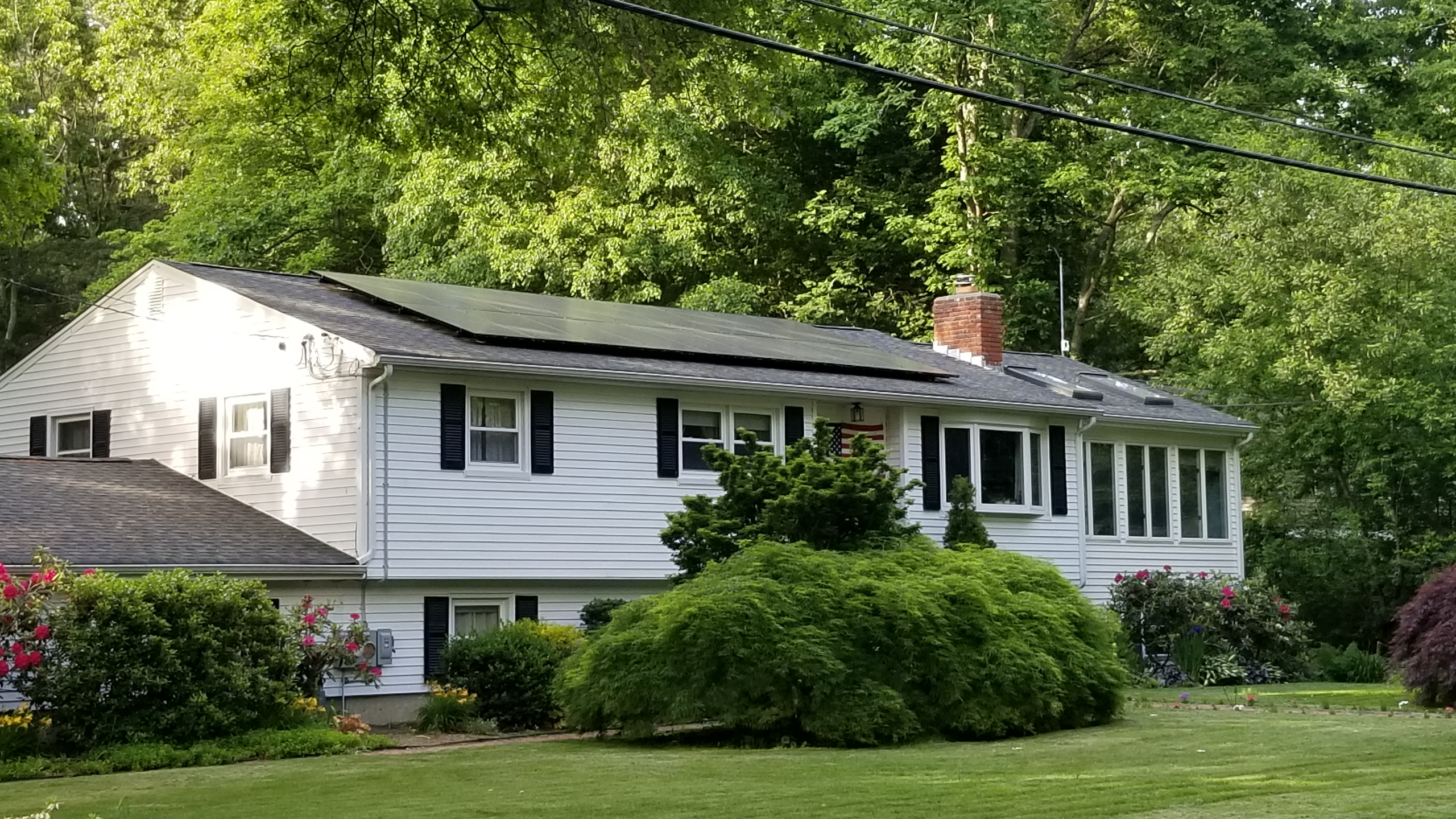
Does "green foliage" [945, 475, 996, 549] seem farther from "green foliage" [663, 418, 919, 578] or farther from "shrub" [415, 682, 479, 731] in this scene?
"shrub" [415, 682, 479, 731]

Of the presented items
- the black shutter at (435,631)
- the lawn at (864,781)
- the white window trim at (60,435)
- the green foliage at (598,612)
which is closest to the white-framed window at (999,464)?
the green foliage at (598,612)

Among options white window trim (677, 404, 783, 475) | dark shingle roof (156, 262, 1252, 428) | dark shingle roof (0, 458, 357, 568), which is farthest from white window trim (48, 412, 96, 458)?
white window trim (677, 404, 783, 475)

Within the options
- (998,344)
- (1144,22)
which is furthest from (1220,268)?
(1144,22)

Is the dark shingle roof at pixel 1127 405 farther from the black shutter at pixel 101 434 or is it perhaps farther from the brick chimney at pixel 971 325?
the black shutter at pixel 101 434

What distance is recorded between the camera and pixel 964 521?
2552 centimetres

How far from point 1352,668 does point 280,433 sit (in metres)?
17.7

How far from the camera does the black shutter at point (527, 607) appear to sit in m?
22.2

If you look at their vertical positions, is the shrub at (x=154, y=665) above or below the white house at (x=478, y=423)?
below

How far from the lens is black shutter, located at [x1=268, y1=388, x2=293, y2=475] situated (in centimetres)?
2200

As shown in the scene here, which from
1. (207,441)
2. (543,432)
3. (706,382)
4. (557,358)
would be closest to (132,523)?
(207,441)

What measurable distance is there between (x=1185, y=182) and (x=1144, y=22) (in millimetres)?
5815

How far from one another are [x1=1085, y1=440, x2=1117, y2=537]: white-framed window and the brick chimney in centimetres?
242

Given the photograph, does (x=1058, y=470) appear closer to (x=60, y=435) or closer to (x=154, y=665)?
(x=60, y=435)

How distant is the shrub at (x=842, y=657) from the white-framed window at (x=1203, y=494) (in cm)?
1361
